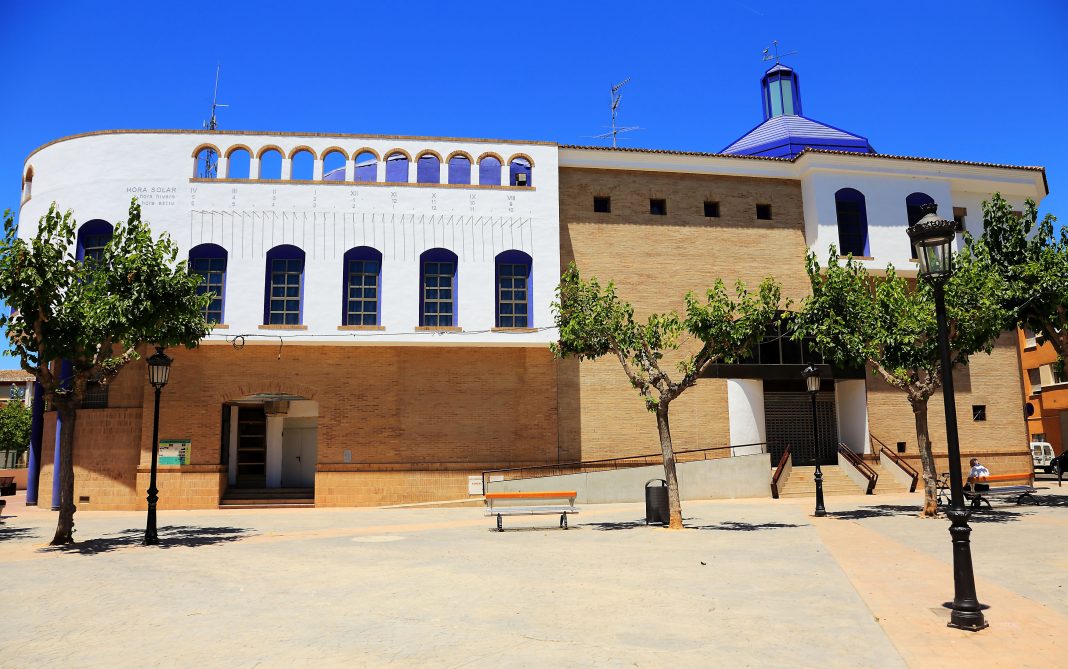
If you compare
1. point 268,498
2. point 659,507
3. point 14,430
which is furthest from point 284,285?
point 14,430

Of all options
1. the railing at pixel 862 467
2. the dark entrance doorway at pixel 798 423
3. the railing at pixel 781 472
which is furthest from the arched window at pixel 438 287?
the railing at pixel 862 467

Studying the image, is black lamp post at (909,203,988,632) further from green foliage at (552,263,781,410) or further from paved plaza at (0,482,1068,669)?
green foliage at (552,263,781,410)

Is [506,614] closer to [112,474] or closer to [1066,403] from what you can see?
[112,474]

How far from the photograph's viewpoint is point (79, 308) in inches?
543

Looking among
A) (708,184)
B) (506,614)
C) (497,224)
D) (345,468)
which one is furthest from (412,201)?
(506,614)

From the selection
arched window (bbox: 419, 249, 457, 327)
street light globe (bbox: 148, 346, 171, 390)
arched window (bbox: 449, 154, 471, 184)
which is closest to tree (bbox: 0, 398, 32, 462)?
arched window (bbox: 449, 154, 471, 184)

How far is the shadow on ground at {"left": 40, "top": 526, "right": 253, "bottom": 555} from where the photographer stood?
13.5 meters

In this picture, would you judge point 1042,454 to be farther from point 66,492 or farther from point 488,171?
point 66,492

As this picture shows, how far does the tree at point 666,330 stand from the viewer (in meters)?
15.5

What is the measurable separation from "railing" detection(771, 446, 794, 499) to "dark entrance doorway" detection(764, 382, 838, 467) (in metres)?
1.67

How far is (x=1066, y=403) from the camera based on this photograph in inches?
1618

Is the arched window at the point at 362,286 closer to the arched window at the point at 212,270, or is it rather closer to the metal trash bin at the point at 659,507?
the arched window at the point at 212,270

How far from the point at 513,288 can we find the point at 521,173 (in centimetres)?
494

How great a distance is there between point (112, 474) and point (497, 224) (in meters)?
13.9
